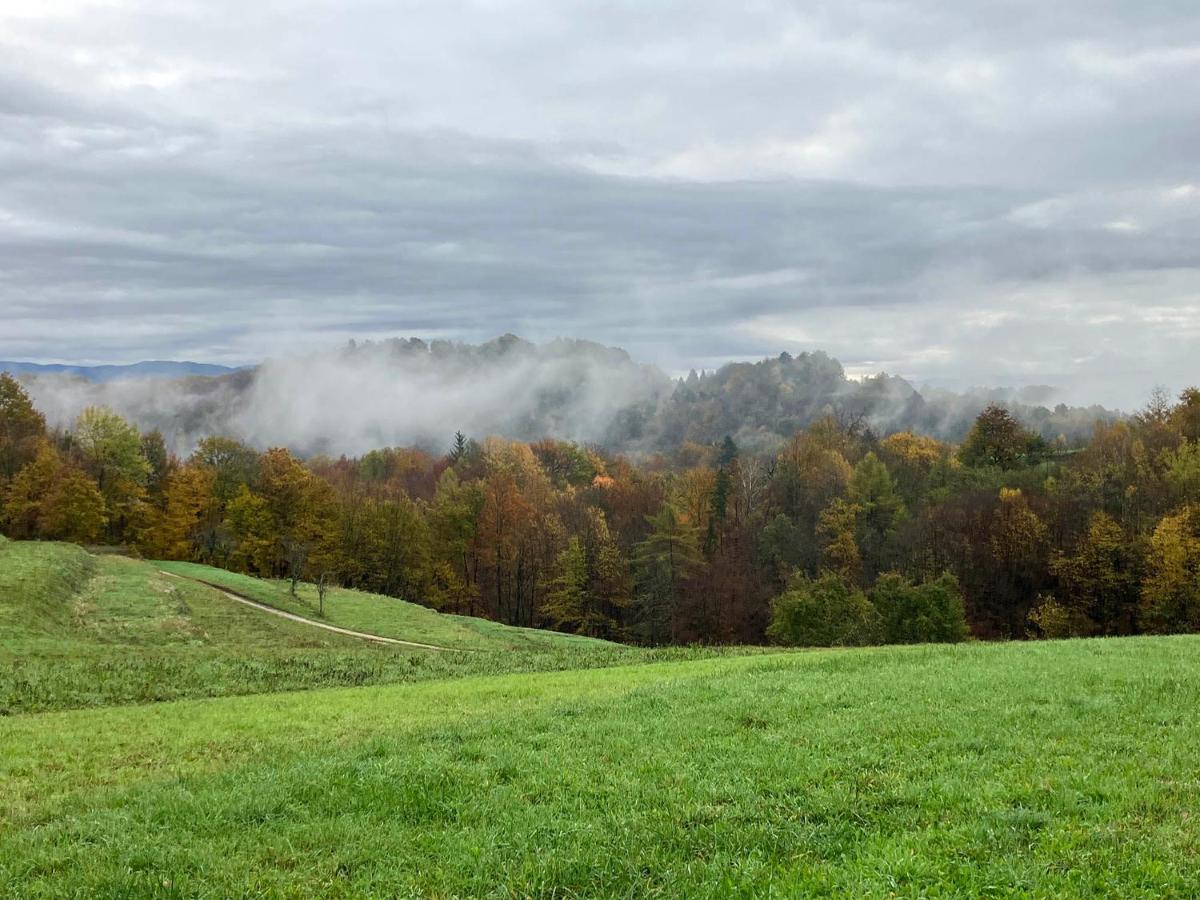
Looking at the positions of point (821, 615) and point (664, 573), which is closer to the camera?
point (821, 615)

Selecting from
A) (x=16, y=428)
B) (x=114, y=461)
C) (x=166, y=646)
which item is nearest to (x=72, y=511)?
(x=114, y=461)

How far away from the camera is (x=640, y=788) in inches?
Answer: 415

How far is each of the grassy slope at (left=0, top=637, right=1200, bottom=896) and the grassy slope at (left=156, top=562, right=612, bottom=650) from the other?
93.1 feet

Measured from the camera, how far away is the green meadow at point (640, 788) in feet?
26.4

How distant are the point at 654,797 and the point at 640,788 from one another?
397 millimetres

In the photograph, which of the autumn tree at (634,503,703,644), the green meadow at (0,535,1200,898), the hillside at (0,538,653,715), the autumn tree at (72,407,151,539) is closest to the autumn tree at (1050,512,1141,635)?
the autumn tree at (634,503,703,644)

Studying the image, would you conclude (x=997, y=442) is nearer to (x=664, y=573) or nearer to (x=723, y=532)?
(x=723, y=532)

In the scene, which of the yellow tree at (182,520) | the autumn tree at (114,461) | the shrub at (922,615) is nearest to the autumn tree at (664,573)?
the shrub at (922,615)

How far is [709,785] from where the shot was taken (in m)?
10.5

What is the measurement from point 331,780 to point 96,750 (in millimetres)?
6874

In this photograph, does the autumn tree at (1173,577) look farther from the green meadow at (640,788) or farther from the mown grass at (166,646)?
the green meadow at (640,788)

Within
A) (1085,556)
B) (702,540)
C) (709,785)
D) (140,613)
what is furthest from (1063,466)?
(709,785)

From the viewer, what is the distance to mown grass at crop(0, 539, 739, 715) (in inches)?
966

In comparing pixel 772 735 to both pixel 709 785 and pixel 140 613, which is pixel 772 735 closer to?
pixel 709 785
